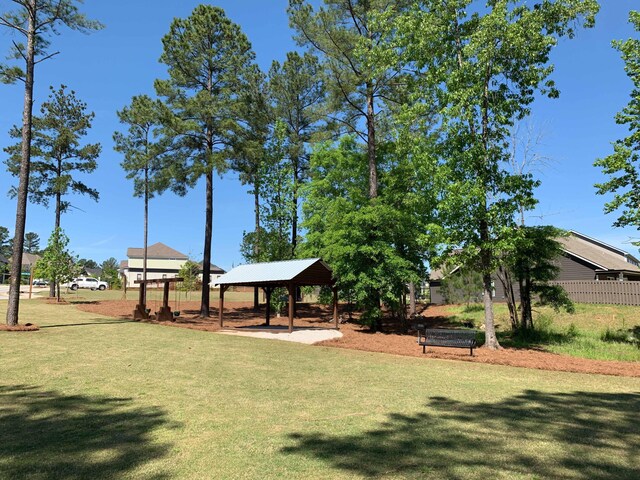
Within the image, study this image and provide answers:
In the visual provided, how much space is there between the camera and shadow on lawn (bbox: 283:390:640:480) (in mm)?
4480

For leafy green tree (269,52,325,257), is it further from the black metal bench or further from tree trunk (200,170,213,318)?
the black metal bench

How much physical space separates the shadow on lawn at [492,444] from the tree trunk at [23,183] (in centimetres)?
1595

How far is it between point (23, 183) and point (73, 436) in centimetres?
1497

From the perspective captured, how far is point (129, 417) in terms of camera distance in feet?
20.2

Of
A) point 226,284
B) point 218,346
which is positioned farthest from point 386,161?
point 218,346

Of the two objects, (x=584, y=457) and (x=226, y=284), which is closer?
(x=584, y=457)

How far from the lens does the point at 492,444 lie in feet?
17.3

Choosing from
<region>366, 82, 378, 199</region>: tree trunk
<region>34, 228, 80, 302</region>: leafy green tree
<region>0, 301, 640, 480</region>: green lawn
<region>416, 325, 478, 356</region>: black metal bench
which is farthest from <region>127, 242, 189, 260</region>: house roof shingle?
<region>0, 301, 640, 480</region>: green lawn

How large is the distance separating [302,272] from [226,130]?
10.5 m

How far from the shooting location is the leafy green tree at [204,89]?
24.5 metres

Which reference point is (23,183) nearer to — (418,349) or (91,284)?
(418,349)

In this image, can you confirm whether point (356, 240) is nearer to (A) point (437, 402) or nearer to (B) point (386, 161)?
(B) point (386, 161)

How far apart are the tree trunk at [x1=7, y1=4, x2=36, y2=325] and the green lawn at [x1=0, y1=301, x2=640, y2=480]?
5915 mm

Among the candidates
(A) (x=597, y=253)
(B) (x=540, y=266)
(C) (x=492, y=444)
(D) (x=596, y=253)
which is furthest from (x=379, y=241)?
(A) (x=597, y=253)
